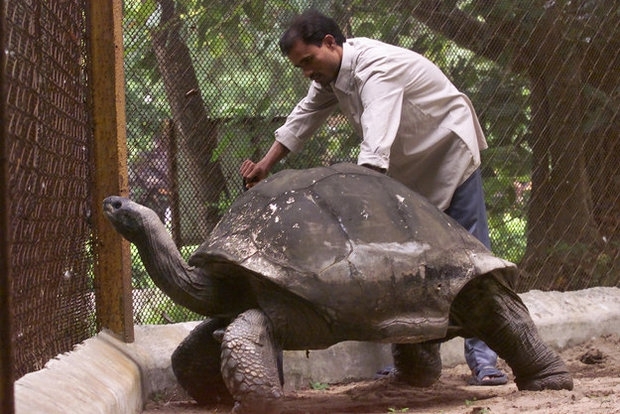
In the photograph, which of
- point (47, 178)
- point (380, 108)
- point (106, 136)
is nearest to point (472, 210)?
point (380, 108)

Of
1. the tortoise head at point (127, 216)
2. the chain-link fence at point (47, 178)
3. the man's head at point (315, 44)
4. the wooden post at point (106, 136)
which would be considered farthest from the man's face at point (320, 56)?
the tortoise head at point (127, 216)

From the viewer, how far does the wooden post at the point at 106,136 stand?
445cm

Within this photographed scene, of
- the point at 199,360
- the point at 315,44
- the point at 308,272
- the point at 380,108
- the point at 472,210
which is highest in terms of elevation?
the point at 315,44

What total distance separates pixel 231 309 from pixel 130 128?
4.08 feet

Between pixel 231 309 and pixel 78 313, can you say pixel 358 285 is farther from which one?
pixel 78 313

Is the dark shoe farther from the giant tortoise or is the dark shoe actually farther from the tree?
the tree

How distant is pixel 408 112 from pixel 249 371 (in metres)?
1.77

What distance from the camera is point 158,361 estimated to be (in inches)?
190

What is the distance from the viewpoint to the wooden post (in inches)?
175

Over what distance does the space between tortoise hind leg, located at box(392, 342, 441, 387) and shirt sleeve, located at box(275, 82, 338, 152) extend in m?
1.21

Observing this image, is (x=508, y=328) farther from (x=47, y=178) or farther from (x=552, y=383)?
(x=47, y=178)

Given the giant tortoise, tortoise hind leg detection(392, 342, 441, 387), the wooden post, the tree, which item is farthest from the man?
the tree

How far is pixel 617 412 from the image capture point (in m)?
3.56

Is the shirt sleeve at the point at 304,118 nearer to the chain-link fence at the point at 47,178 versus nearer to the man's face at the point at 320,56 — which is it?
the man's face at the point at 320,56
